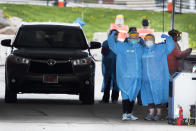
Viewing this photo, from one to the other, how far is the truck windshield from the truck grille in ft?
3.09

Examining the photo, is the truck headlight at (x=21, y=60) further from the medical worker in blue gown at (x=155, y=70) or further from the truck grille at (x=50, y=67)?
the medical worker in blue gown at (x=155, y=70)

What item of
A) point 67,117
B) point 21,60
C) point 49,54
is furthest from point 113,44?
Result: point 21,60

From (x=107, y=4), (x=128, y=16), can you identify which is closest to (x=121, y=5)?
(x=107, y=4)

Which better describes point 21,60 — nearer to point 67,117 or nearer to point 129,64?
point 67,117

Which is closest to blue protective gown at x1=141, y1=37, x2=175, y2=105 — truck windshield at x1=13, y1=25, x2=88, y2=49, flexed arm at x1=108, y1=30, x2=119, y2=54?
flexed arm at x1=108, y1=30, x2=119, y2=54

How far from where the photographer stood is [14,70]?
54.0ft

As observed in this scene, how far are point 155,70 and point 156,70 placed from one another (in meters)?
0.02

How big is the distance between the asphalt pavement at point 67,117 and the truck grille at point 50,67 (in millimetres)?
727

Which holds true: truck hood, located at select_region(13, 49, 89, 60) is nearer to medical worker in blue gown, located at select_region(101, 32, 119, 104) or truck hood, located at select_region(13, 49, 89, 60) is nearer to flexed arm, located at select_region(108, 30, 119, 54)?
medical worker in blue gown, located at select_region(101, 32, 119, 104)

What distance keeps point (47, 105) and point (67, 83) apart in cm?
100

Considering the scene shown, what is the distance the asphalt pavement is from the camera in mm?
13102

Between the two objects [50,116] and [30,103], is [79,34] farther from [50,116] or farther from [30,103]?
[50,116]

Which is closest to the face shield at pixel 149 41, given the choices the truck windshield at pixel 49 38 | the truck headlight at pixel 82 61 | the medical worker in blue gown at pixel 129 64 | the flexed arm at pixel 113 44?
the medical worker in blue gown at pixel 129 64

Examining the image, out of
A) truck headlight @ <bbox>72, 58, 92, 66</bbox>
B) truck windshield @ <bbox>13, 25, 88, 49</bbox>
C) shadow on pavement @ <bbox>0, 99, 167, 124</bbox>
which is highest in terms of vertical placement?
truck windshield @ <bbox>13, 25, 88, 49</bbox>
